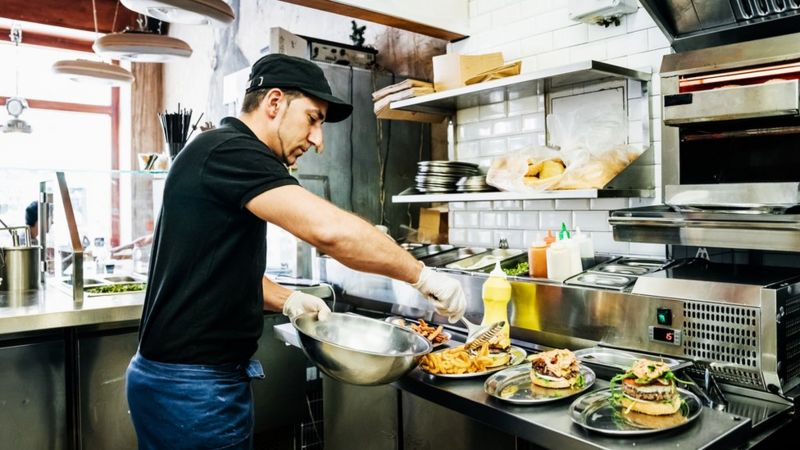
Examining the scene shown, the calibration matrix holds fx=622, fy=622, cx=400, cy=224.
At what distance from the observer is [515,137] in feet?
→ 11.6

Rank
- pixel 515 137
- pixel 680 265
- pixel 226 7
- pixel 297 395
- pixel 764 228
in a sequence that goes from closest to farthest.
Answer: pixel 764 228
pixel 680 265
pixel 226 7
pixel 515 137
pixel 297 395

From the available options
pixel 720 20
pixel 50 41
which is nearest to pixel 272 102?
pixel 720 20

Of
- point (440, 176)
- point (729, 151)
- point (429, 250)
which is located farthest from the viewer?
point (429, 250)

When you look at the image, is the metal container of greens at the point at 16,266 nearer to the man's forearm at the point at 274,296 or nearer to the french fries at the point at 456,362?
the man's forearm at the point at 274,296

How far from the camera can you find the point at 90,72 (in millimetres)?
4770

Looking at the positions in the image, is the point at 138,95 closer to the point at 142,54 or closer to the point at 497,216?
the point at 142,54

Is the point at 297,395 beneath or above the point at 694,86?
beneath

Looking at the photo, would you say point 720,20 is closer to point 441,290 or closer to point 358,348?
point 441,290

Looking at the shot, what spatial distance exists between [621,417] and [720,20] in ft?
5.40

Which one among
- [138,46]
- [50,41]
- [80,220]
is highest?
[50,41]

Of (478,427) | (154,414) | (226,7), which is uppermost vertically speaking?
(226,7)

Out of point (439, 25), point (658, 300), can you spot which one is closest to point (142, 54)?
point (439, 25)

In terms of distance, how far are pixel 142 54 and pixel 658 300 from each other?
354 centimetres

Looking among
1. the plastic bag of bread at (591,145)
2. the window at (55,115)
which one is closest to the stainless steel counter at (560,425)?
the plastic bag of bread at (591,145)
